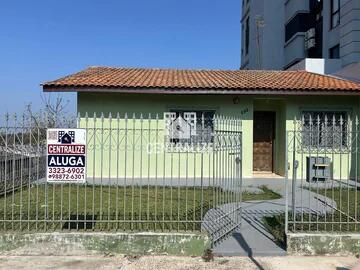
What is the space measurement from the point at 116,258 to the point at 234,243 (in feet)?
6.11

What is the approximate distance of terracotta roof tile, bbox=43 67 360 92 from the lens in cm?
1526

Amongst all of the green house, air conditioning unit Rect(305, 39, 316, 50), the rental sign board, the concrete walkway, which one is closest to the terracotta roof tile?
the green house

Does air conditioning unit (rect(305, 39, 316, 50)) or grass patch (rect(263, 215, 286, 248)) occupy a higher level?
air conditioning unit (rect(305, 39, 316, 50))

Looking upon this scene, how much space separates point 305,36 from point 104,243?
67.8ft

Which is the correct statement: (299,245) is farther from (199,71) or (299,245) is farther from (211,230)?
(199,71)

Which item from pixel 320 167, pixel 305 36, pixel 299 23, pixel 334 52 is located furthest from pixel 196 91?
pixel 299 23

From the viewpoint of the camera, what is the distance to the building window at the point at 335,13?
19719 mm

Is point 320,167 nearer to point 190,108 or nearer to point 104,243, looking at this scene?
point 190,108

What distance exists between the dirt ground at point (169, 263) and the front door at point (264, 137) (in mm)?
11308

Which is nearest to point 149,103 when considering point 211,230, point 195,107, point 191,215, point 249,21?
point 195,107

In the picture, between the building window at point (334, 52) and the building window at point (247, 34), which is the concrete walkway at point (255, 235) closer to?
the building window at point (334, 52)

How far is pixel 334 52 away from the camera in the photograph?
67.7 ft

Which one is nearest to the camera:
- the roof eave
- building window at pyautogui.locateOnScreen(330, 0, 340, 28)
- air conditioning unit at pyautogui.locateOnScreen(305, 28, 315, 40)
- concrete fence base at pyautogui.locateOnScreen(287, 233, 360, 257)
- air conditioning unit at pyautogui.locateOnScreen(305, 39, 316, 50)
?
A: concrete fence base at pyautogui.locateOnScreen(287, 233, 360, 257)

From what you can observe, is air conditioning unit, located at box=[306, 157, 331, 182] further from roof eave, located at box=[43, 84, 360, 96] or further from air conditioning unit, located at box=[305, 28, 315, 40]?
air conditioning unit, located at box=[305, 28, 315, 40]
